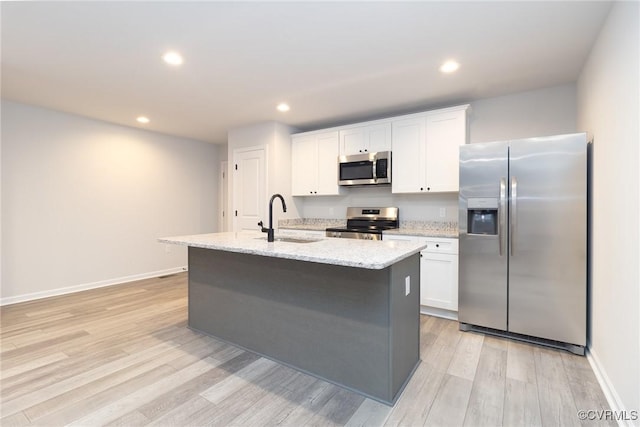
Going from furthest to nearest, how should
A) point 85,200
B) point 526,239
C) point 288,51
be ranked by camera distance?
point 85,200, point 526,239, point 288,51

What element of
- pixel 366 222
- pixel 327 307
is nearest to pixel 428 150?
pixel 366 222

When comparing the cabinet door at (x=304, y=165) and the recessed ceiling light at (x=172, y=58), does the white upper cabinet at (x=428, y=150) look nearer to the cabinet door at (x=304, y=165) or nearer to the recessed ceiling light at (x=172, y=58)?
the cabinet door at (x=304, y=165)

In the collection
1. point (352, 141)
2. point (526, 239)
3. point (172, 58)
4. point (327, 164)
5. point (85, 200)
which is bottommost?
point (526, 239)

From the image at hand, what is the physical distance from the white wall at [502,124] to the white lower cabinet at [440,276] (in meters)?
0.70

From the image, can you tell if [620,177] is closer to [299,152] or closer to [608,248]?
[608,248]

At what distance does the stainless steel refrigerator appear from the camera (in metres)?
2.50

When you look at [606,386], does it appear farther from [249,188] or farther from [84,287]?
A: [84,287]

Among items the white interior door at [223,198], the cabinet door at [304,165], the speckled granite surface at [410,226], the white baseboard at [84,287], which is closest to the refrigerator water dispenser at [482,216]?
the speckled granite surface at [410,226]

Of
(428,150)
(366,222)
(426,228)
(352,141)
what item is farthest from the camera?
(366,222)

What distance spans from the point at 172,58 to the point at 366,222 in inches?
115

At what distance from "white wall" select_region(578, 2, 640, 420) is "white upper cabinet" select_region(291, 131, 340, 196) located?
9.04ft

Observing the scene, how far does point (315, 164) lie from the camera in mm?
4500

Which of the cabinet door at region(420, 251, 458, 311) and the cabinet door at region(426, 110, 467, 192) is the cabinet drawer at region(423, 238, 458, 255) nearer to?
the cabinet door at region(420, 251, 458, 311)

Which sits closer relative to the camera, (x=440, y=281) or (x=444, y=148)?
(x=440, y=281)
